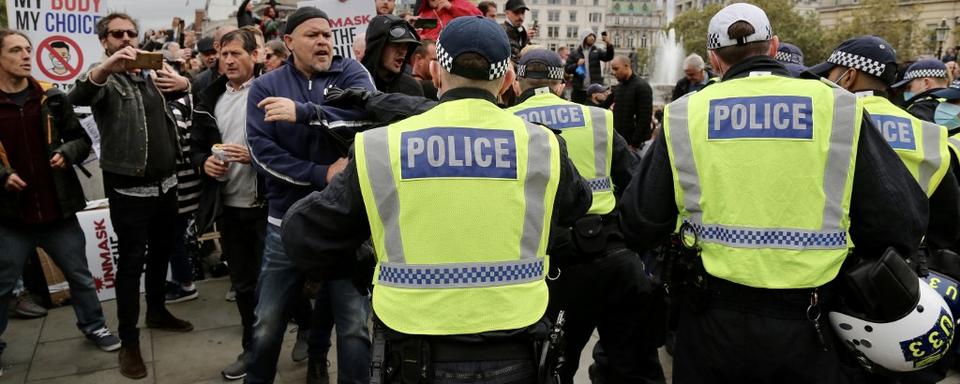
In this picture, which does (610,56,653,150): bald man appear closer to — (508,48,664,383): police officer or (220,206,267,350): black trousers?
(508,48,664,383): police officer

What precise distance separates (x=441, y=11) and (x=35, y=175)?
152 inches

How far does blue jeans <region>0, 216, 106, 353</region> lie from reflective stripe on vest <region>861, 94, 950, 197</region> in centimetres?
502

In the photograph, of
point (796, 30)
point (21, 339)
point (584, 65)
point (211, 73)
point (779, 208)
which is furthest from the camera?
point (796, 30)

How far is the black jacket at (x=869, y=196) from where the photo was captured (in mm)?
2514

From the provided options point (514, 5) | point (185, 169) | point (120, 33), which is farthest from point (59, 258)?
point (514, 5)

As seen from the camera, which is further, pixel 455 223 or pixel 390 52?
pixel 390 52

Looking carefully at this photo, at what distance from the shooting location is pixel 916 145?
121 inches

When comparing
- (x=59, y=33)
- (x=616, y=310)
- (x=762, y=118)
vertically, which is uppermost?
(x=59, y=33)

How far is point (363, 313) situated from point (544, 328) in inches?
57.8

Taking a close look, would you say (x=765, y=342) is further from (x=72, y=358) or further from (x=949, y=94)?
(x=72, y=358)

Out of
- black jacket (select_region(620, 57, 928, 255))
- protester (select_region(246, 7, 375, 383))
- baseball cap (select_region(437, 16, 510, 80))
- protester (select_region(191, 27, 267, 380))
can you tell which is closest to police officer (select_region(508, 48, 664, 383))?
black jacket (select_region(620, 57, 928, 255))

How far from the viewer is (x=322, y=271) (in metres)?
2.38

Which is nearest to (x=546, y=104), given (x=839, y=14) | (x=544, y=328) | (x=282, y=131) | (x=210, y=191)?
(x=282, y=131)

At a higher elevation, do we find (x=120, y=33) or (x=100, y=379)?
(x=120, y=33)
